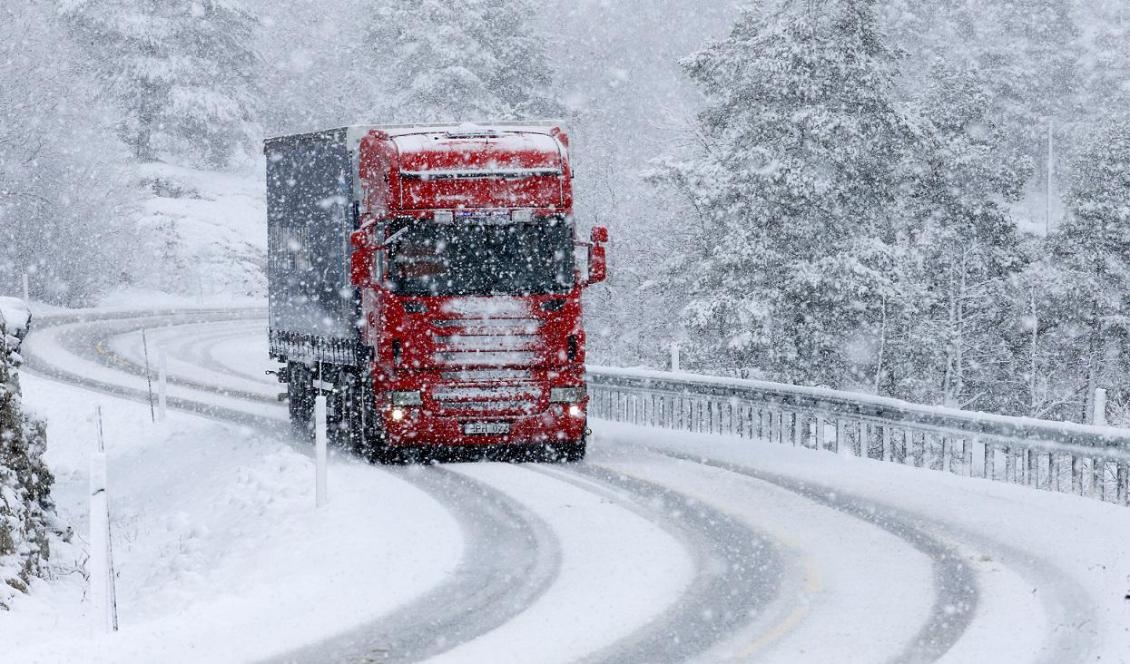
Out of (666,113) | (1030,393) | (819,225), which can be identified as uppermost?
(666,113)

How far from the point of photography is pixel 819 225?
27.5 meters

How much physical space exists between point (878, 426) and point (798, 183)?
9617 mm

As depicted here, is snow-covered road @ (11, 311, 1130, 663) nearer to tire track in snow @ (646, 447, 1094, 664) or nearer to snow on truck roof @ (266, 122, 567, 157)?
tire track in snow @ (646, 447, 1094, 664)

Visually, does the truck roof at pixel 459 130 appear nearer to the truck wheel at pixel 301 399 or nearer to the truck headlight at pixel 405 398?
the truck headlight at pixel 405 398

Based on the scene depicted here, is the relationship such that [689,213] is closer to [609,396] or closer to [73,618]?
[609,396]

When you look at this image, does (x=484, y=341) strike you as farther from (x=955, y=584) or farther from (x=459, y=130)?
(x=955, y=584)

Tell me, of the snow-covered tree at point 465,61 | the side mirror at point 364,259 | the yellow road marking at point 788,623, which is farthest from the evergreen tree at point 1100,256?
the yellow road marking at point 788,623

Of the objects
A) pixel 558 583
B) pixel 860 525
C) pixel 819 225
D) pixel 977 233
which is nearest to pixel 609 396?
pixel 819 225

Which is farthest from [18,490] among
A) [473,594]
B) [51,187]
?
[51,187]

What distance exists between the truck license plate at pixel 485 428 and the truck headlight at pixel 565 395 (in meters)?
0.61

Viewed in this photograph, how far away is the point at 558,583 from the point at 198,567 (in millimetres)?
4016

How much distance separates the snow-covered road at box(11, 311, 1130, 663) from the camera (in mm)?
8016

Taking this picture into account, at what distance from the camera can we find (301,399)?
1975cm

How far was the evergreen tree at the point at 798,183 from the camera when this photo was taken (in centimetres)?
2677
